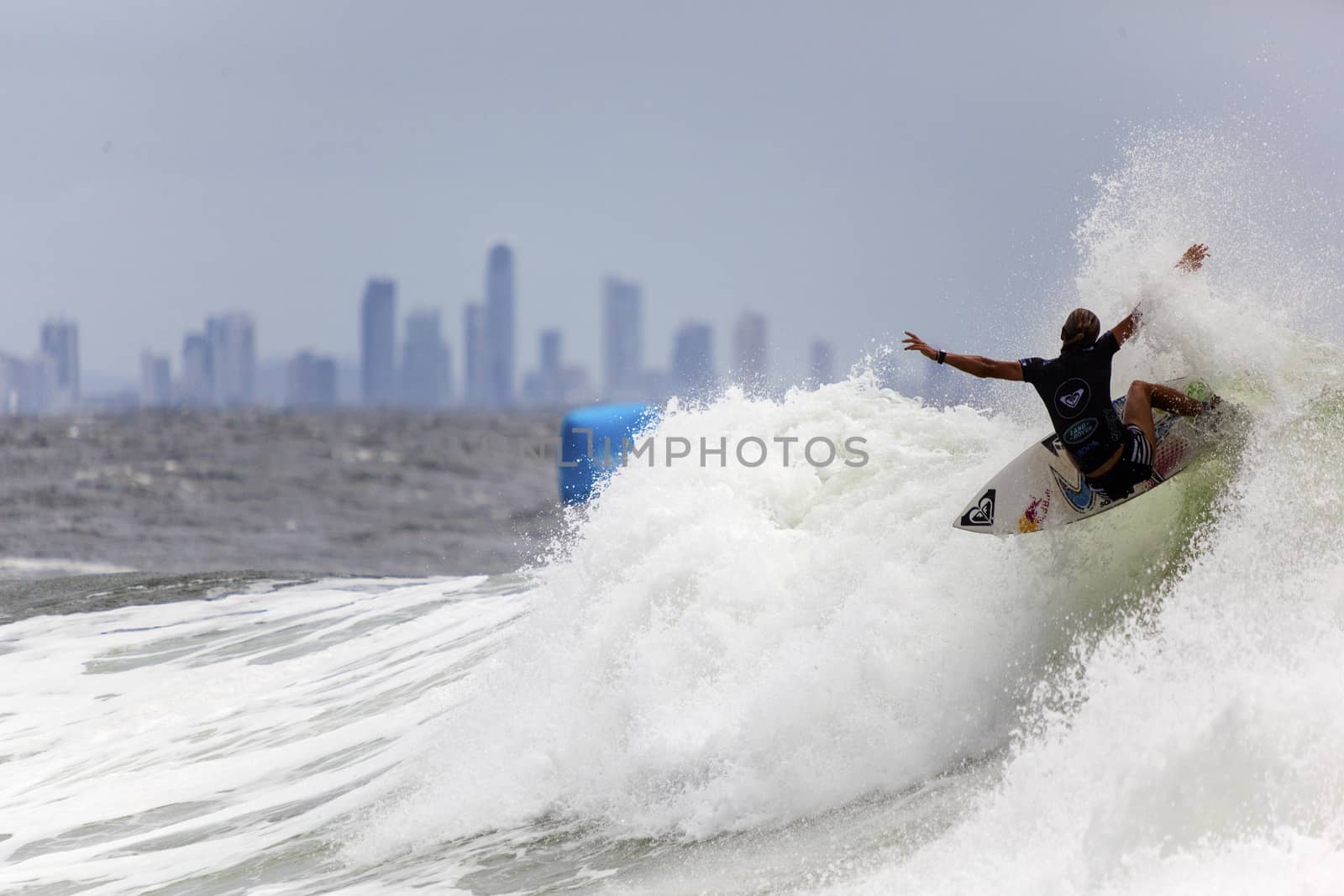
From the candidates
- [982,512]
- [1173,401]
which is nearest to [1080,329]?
[1173,401]

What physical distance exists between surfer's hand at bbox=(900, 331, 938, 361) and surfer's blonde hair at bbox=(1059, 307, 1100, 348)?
0.70 m

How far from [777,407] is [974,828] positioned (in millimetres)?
5392

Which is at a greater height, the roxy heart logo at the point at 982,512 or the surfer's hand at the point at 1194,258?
the surfer's hand at the point at 1194,258

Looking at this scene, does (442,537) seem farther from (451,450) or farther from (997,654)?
(451,450)

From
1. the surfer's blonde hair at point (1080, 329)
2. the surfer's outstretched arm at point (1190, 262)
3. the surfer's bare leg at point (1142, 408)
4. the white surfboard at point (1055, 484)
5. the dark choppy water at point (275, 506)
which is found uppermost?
the surfer's outstretched arm at point (1190, 262)

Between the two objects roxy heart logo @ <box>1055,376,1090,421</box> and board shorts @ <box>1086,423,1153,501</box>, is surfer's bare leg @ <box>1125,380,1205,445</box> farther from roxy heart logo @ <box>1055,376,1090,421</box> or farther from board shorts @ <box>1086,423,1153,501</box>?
roxy heart logo @ <box>1055,376,1090,421</box>

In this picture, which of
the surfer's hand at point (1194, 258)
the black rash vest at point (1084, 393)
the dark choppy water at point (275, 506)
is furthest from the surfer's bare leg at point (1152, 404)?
the dark choppy water at point (275, 506)

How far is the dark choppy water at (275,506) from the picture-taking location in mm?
24203

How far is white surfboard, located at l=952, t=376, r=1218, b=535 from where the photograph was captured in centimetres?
715

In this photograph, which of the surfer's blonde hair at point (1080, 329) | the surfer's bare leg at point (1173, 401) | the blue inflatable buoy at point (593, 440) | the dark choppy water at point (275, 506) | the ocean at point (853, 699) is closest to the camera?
the ocean at point (853, 699)

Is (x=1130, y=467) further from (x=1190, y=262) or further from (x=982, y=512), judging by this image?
(x=1190, y=262)

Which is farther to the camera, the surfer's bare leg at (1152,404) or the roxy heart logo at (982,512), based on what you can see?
the roxy heart logo at (982,512)

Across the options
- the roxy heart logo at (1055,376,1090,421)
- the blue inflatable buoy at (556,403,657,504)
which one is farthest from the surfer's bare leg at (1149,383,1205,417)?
the blue inflatable buoy at (556,403,657,504)

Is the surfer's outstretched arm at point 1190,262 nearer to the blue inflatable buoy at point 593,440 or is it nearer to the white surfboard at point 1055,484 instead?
the white surfboard at point 1055,484
